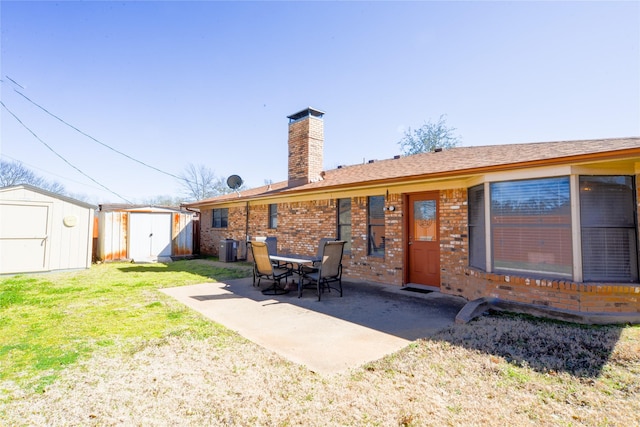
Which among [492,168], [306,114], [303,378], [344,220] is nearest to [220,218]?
[306,114]

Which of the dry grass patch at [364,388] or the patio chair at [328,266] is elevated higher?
the patio chair at [328,266]

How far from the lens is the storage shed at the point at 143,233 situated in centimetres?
1235

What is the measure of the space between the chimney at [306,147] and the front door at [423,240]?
4.85 meters

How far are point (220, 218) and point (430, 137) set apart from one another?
23.4 meters

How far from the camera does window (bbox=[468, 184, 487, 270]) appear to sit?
5750 millimetres

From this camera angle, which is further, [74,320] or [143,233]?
[143,233]

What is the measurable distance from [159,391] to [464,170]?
5664 millimetres

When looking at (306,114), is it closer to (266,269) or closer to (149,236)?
(266,269)

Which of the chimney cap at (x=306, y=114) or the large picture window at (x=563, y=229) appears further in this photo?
the chimney cap at (x=306, y=114)

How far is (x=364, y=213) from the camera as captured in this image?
816cm

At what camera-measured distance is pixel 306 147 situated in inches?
445

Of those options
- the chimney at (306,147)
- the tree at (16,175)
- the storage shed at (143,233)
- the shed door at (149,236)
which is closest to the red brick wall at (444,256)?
the chimney at (306,147)

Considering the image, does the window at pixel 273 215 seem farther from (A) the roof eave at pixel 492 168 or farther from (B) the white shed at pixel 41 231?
(B) the white shed at pixel 41 231

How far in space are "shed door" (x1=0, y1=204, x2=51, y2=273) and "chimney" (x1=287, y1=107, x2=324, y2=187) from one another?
8120 millimetres
